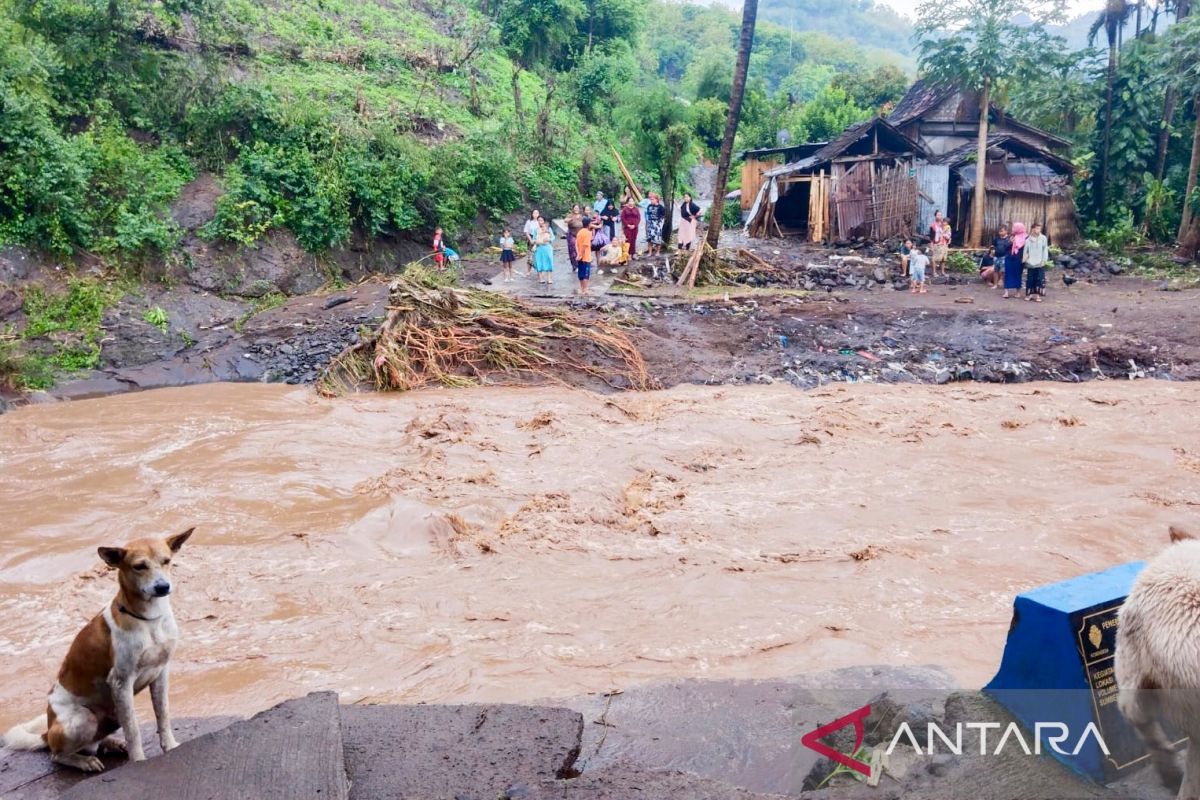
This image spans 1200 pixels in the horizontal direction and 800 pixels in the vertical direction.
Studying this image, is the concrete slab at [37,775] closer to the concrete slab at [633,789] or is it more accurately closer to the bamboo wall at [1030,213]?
the concrete slab at [633,789]

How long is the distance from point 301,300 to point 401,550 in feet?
33.5

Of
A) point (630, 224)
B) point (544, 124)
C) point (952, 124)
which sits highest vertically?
point (544, 124)

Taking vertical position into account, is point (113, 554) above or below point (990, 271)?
below

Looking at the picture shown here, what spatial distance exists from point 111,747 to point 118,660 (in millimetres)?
476

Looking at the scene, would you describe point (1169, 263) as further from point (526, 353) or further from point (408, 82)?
point (408, 82)

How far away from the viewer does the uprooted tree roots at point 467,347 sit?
1276 centimetres

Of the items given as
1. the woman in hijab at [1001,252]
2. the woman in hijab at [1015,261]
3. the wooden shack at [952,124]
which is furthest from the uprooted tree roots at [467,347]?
the wooden shack at [952,124]

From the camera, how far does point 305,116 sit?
18703 millimetres

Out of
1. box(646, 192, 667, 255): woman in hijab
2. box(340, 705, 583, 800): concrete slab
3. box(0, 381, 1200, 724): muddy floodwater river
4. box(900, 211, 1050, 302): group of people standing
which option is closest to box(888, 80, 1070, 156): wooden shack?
box(900, 211, 1050, 302): group of people standing

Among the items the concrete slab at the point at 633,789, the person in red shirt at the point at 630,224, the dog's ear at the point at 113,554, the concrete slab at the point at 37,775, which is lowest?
the concrete slab at the point at 37,775

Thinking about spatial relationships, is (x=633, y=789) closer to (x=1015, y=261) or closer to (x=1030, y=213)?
(x=1015, y=261)

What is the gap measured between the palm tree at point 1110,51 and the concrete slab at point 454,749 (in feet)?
79.7

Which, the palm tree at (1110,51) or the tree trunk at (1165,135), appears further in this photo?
the tree trunk at (1165,135)

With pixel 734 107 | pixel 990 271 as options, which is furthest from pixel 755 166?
pixel 990 271
